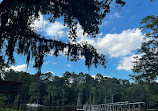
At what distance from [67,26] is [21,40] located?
230 centimetres

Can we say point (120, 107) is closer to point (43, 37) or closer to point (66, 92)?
point (43, 37)

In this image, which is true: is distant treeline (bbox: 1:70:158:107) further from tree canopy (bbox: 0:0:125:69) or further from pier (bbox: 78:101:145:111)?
tree canopy (bbox: 0:0:125:69)

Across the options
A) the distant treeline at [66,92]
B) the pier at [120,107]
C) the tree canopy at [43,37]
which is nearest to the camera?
the tree canopy at [43,37]

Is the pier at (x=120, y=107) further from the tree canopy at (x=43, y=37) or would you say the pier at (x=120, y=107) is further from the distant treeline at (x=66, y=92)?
the distant treeline at (x=66, y=92)

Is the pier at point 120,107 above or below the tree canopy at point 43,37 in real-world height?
below

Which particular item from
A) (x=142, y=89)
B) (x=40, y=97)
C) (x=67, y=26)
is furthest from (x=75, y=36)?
(x=142, y=89)

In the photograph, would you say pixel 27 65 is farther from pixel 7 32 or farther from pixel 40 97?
pixel 40 97

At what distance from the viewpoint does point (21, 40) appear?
6023 millimetres

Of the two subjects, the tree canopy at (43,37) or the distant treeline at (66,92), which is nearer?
the tree canopy at (43,37)

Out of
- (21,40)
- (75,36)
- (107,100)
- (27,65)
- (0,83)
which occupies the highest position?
(75,36)

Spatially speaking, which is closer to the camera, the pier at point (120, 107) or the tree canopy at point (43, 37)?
the tree canopy at point (43, 37)

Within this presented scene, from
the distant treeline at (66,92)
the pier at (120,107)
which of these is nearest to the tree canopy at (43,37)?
the pier at (120,107)

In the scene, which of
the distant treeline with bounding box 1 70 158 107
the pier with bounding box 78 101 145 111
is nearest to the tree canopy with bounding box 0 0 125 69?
the pier with bounding box 78 101 145 111

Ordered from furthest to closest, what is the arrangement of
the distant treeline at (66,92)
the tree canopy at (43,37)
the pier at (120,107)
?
the distant treeline at (66,92)
the pier at (120,107)
the tree canopy at (43,37)
